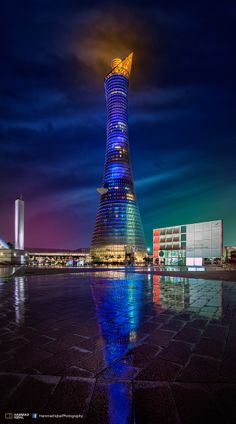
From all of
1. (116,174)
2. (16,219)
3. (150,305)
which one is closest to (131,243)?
(116,174)

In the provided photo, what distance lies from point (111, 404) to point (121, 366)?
859 millimetres

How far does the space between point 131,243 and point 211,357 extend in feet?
318

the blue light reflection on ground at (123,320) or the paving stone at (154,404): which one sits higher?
the paving stone at (154,404)

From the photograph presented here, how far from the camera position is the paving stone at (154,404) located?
7.15 feet

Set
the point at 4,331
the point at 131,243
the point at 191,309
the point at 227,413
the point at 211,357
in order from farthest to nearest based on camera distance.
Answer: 1. the point at 131,243
2. the point at 191,309
3. the point at 4,331
4. the point at 211,357
5. the point at 227,413

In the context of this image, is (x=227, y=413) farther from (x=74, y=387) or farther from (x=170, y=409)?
(x=74, y=387)

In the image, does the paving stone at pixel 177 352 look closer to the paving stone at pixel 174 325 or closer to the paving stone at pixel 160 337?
the paving stone at pixel 160 337

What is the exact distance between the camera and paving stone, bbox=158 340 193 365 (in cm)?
350

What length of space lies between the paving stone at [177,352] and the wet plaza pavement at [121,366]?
0.02 m

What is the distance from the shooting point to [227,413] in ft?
7.42

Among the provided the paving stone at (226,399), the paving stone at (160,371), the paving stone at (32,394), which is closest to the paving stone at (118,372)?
the paving stone at (160,371)

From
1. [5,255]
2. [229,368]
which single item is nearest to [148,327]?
[229,368]

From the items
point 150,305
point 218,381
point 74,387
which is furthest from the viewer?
point 150,305

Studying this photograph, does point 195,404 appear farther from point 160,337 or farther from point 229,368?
point 160,337
